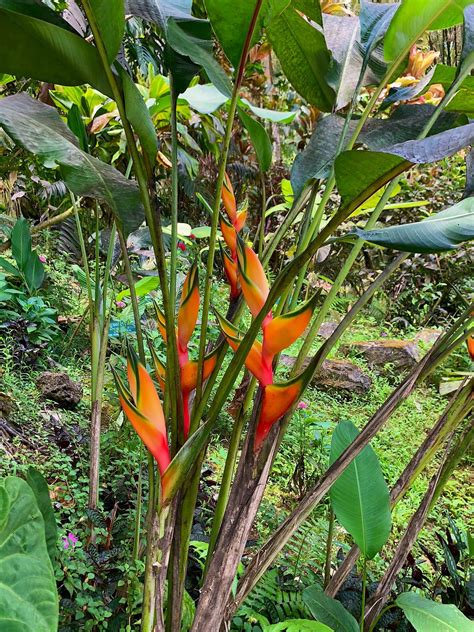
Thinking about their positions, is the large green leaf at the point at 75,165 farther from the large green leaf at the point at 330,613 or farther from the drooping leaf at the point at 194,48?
the large green leaf at the point at 330,613

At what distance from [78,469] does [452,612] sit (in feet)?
2.88

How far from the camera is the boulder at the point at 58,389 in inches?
62.1

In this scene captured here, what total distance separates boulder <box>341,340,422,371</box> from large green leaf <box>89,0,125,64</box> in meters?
2.55

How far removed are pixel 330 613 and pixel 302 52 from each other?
28.1 inches

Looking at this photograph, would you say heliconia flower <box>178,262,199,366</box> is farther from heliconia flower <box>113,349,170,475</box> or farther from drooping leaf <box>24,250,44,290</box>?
drooping leaf <box>24,250,44,290</box>

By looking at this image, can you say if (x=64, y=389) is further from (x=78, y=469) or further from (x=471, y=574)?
(x=471, y=574)

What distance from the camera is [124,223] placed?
21.5 inches

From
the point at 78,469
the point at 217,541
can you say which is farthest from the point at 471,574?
the point at 78,469

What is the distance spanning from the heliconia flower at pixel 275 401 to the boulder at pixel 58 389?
1246 mm

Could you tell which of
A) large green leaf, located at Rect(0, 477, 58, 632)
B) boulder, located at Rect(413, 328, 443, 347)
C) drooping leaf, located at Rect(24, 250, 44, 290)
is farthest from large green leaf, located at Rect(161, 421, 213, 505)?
boulder, located at Rect(413, 328, 443, 347)

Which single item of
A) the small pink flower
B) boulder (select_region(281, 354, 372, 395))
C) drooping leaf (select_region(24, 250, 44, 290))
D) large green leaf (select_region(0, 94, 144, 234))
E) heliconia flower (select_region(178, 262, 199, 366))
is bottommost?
boulder (select_region(281, 354, 372, 395))

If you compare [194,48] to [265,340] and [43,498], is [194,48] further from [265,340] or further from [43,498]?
[43,498]

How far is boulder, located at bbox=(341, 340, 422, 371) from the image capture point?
2750 millimetres

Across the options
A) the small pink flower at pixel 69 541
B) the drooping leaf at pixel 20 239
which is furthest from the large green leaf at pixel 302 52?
the drooping leaf at pixel 20 239
